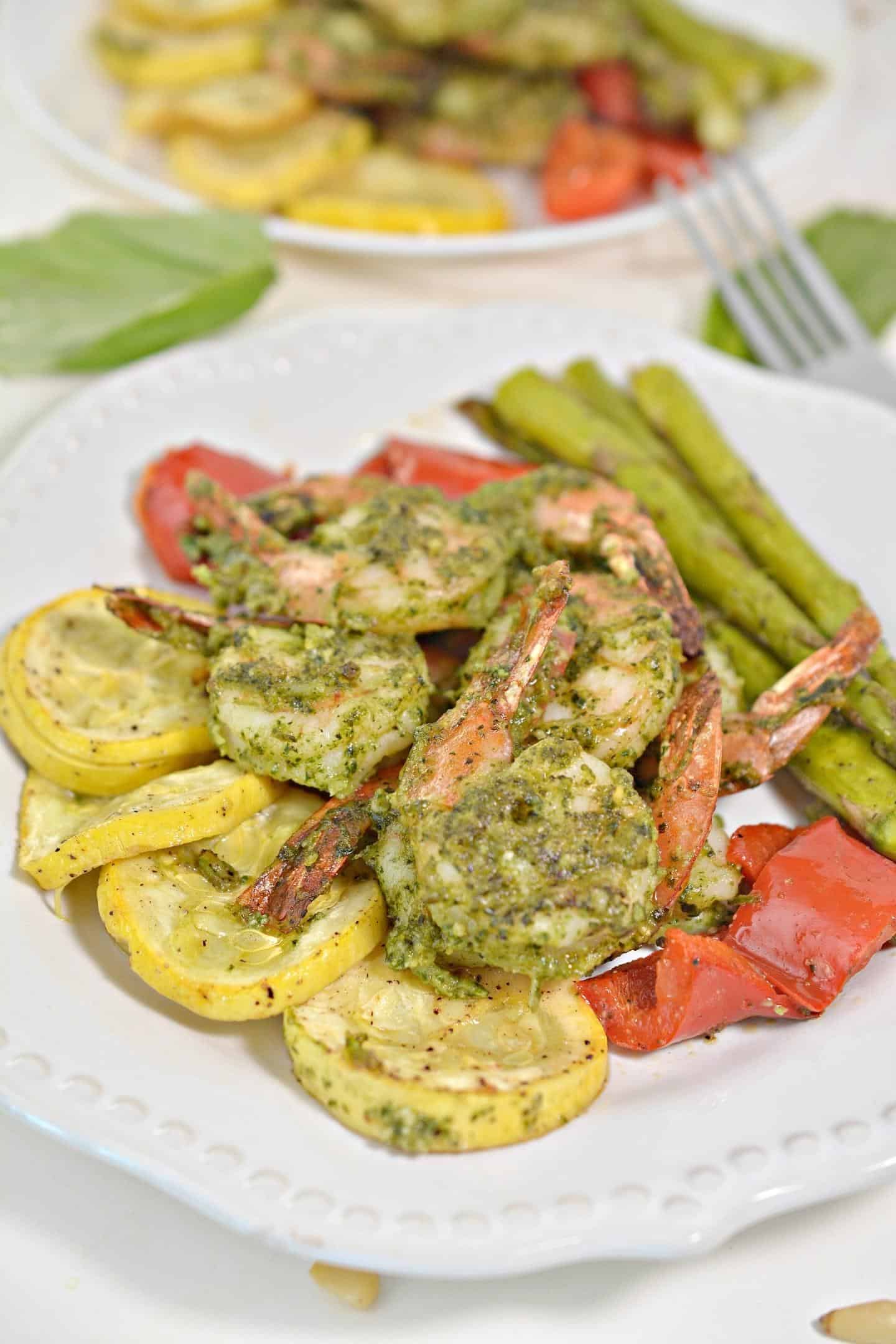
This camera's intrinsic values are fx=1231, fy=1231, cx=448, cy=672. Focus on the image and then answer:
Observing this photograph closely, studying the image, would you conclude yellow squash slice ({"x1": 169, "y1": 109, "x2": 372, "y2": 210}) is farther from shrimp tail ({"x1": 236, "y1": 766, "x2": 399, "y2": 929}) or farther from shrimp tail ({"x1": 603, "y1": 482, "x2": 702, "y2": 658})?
shrimp tail ({"x1": 236, "y1": 766, "x2": 399, "y2": 929})

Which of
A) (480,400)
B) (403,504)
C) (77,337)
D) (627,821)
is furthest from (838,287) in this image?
(627,821)

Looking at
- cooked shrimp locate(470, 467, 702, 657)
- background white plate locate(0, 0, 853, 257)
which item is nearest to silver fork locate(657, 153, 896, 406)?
background white plate locate(0, 0, 853, 257)

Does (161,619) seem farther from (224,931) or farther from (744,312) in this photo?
(744,312)

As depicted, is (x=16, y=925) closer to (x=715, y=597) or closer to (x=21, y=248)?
(x=715, y=597)

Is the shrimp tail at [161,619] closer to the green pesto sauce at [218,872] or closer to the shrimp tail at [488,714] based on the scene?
the green pesto sauce at [218,872]

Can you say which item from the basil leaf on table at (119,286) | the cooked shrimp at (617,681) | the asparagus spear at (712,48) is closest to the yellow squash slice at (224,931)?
the cooked shrimp at (617,681)
